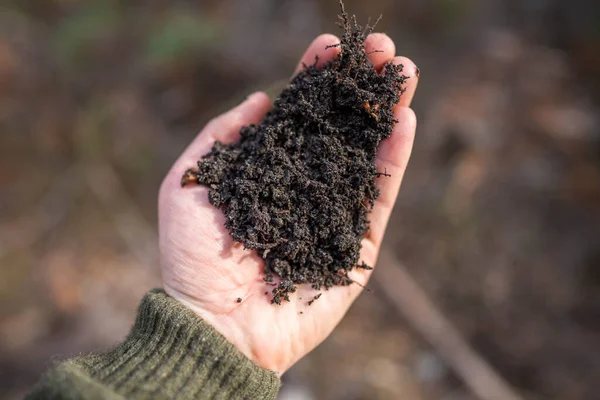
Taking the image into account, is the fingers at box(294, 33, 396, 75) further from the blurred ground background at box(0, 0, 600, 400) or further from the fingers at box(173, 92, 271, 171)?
the blurred ground background at box(0, 0, 600, 400)

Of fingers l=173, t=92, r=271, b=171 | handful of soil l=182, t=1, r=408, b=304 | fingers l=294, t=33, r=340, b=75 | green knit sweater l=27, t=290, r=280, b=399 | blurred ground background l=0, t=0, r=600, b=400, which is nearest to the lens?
green knit sweater l=27, t=290, r=280, b=399

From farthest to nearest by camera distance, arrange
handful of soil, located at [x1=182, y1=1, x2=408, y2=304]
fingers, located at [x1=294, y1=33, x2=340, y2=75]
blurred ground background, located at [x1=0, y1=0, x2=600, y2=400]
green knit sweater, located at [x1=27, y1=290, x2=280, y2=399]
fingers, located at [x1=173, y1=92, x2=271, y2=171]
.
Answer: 1. blurred ground background, located at [x1=0, y1=0, x2=600, y2=400]
2. fingers, located at [x1=173, y1=92, x2=271, y2=171]
3. fingers, located at [x1=294, y1=33, x2=340, y2=75]
4. handful of soil, located at [x1=182, y1=1, x2=408, y2=304]
5. green knit sweater, located at [x1=27, y1=290, x2=280, y2=399]

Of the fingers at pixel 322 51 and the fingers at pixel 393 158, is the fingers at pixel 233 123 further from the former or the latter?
the fingers at pixel 393 158

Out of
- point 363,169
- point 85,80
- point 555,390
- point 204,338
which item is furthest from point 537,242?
point 85,80

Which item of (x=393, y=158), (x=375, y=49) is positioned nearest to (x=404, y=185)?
(x=393, y=158)

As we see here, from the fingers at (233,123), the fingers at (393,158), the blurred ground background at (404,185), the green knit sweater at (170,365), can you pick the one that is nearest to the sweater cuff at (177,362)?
the green knit sweater at (170,365)

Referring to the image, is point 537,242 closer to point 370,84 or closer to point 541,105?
point 541,105

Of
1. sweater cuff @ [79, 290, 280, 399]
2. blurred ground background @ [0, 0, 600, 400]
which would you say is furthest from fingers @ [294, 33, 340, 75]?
blurred ground background @ [0, 0, 600, 400]
